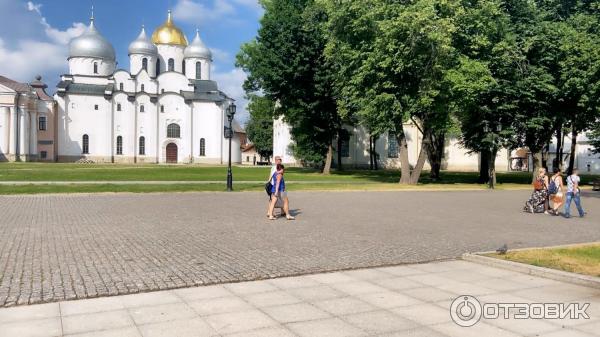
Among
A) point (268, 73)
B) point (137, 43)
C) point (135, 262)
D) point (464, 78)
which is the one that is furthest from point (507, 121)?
point (137, 43)

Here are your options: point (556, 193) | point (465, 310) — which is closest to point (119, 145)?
point (556, 193)

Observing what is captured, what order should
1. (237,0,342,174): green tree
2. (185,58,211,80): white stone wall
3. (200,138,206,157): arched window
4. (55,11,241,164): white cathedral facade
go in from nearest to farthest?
1. (237,0,342,174): green tree
2. (55,11,241,164): white cathedral facade
3. (200,138,206,157): arched window
4. (185,58,211,80): white stone wall

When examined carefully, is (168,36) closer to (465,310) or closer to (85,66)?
(85,66)

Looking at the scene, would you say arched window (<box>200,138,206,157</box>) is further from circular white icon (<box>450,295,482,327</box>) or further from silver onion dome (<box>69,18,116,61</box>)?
circular white icon (<box>450,295,482,327</box>)

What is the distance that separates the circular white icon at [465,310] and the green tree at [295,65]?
33718mm

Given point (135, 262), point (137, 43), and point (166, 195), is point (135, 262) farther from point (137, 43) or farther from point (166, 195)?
point (137, 43)

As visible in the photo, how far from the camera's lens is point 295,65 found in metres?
40.1

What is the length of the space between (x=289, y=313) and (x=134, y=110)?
3333 inches

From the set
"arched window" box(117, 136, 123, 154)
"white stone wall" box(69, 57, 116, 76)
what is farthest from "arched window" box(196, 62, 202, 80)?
"arched window" box(117, 136, 123, 154)

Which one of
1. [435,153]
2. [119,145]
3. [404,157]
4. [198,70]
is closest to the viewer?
[404,157]

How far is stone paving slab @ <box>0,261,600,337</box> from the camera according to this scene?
16.5 feet

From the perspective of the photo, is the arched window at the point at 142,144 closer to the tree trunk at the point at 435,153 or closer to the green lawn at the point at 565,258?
the tree trunk at the point at 435,153

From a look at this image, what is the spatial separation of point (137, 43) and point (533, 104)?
2881 inches

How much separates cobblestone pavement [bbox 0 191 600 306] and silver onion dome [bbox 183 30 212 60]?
252ft
